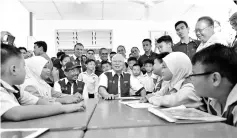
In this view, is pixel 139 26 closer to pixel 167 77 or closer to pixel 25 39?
pixel 25 39

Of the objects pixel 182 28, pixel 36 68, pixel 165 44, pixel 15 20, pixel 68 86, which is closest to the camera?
pixel 36 68

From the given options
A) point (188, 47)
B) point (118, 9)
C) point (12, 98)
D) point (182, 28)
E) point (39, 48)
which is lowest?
point (12, 98)

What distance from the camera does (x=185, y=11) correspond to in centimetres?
646

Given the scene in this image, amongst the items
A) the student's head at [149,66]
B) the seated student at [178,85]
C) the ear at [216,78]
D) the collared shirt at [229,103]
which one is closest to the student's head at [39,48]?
the student's head at [149,66]

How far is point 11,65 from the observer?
1.13 metres

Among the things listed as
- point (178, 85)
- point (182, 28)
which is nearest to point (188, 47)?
point (182, 28)

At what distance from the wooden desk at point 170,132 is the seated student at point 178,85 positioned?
0.61m

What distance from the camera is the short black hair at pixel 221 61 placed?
1.19 m

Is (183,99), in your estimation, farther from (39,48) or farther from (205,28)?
(39,48)

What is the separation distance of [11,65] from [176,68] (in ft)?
3.85

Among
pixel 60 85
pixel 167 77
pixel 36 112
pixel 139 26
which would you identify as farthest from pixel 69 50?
pixel 36 112

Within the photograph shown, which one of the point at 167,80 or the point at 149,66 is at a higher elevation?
the point at 149,66

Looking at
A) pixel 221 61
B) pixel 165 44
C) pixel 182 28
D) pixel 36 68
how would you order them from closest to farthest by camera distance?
1. pixel 221 61
2. pixel 36 68
3. pixel 165 44
4. pixel 182 28

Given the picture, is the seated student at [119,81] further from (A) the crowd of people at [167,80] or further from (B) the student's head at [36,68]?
(B) the student's head at [36,68]
